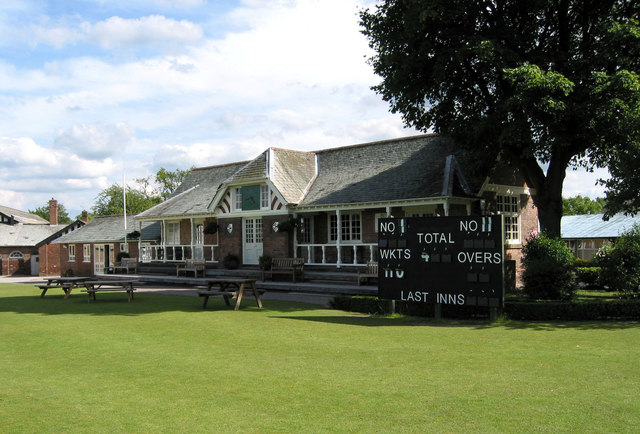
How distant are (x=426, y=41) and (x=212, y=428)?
1562cm

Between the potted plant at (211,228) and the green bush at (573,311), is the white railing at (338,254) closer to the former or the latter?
the potted plant at (211,228)

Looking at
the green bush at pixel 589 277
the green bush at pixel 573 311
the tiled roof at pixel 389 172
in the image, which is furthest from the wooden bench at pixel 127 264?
the green bush at pixel 573 311

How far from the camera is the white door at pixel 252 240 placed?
95.4 feet

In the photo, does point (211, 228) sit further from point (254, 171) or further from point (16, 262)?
point (16, 262)

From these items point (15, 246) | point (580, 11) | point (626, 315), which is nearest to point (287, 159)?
point (580, 11)

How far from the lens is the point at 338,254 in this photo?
81.0 ft

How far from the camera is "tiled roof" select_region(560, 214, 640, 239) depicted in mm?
38719

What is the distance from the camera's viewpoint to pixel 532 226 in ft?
85.1

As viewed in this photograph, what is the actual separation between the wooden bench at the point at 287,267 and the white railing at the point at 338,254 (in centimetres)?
93

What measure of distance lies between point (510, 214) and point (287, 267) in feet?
33.0

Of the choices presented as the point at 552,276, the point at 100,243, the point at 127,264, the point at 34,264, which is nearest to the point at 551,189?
the point at 552,276

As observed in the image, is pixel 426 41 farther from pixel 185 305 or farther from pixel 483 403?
pixel 483 403

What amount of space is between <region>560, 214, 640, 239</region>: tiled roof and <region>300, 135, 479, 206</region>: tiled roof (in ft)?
57.9

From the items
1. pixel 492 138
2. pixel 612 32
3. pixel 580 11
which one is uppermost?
pixel 580 11
